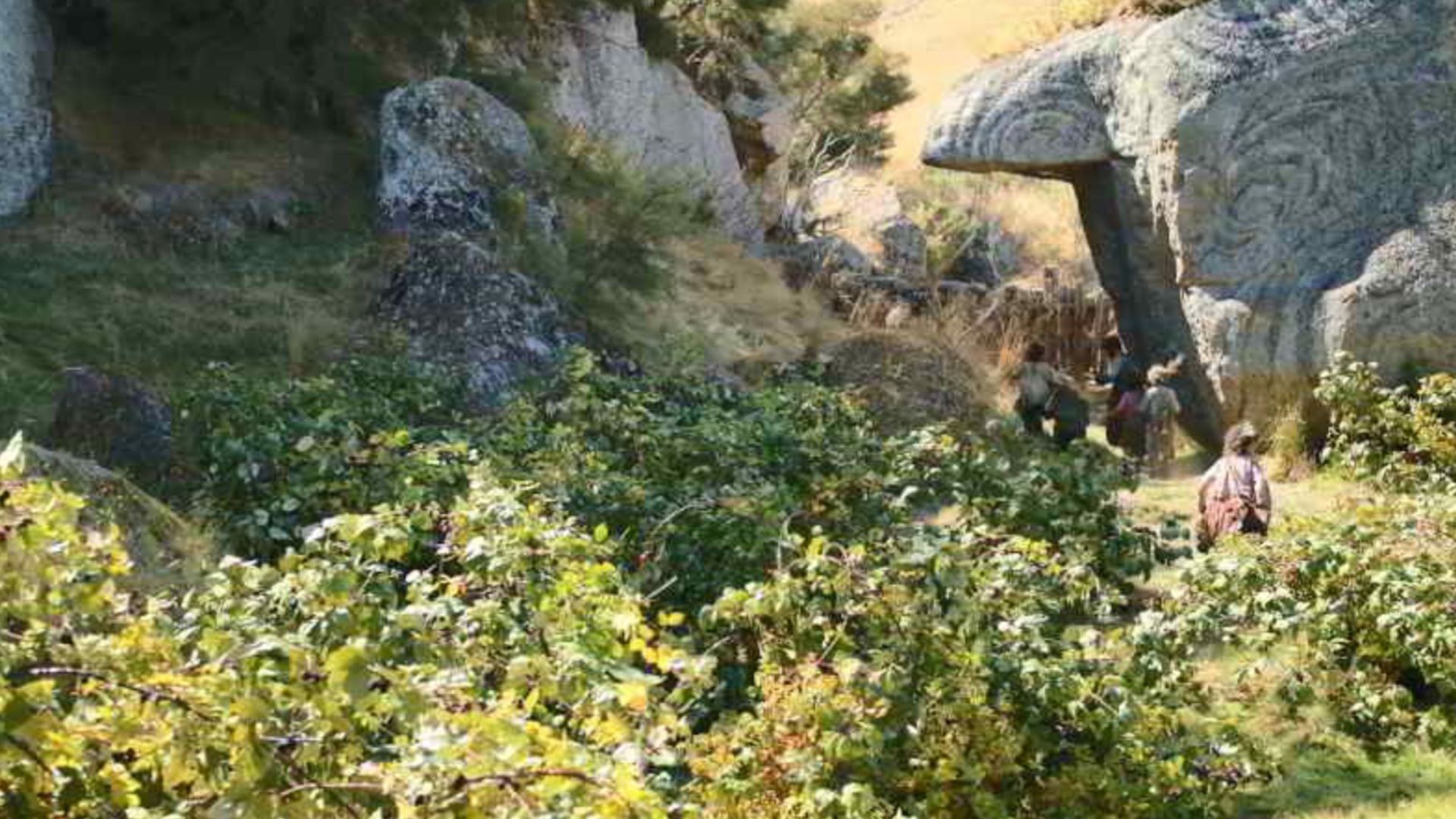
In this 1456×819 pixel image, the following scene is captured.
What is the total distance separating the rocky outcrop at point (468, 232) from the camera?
14.8 metres

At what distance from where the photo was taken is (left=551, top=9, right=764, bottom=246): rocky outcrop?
24422 mm

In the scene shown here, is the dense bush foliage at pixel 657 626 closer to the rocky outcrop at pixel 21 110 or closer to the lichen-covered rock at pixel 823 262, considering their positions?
the rocky outcrop at pixel 21 110

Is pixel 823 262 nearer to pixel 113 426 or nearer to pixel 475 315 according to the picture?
pixel 475 315

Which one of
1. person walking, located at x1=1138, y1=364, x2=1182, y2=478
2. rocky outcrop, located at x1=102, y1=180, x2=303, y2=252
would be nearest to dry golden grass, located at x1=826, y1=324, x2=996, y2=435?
person walking, located at x1=1138, y1=364, x2=1182, y2=478

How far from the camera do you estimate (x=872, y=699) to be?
6871 mm

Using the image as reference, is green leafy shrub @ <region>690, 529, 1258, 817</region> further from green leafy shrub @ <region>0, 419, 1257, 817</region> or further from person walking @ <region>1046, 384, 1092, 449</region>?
person walking @ <region>1046, 384, 1092, 449</region>

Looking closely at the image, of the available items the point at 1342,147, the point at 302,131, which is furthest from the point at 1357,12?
the point at 302,131

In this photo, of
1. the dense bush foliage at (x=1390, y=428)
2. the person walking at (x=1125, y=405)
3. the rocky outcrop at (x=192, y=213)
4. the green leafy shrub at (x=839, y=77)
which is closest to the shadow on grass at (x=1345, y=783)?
the dense bush foliage at (x=1390, y=428)

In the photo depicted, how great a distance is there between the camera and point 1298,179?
15.7m

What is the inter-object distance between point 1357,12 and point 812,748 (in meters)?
10.9

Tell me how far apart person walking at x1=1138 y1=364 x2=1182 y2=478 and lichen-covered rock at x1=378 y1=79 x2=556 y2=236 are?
18.3 ft

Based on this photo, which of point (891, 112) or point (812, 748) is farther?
point (891, 112)

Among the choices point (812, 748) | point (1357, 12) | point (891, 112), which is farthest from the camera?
point (891, 112)

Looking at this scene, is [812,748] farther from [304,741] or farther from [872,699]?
[304,741]
